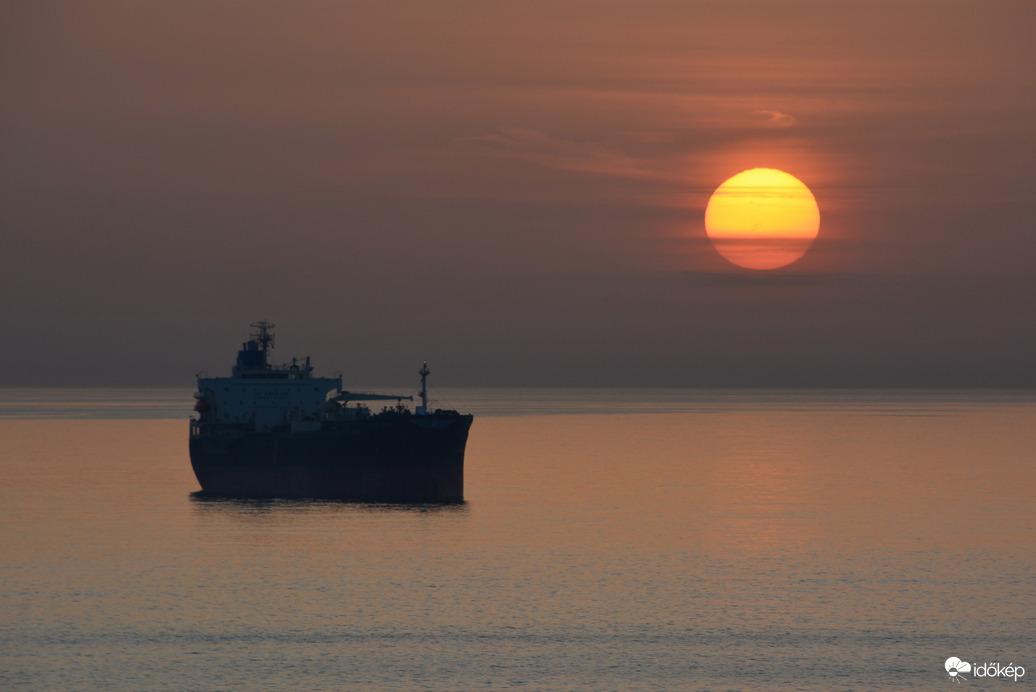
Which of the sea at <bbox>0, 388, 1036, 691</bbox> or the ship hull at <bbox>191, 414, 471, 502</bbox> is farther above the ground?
the ship hull at <bbox>191, 414, 471, 502</bbox>

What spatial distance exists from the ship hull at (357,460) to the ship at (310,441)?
7 centimetres

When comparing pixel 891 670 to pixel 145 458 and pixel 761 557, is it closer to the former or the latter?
pixel 761 557

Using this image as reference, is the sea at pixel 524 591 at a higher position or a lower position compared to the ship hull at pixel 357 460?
lower

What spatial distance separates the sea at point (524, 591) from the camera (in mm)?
42938

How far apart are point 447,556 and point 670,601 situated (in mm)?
15000

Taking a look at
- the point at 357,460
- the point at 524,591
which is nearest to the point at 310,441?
the point at 357,460

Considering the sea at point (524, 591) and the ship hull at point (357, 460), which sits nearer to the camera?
the sea at point (524, 591)

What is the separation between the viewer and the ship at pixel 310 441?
85750 millimetres

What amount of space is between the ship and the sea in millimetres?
2470

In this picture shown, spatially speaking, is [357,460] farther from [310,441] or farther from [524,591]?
[524,591]

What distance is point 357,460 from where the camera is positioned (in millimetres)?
86812

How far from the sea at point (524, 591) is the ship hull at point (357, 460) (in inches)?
90.0

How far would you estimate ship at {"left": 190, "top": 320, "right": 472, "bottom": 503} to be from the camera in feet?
281

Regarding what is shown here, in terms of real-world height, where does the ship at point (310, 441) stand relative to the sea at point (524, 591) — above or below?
above
